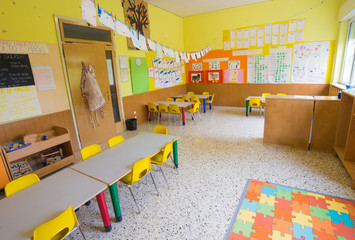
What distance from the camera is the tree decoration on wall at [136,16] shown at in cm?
539

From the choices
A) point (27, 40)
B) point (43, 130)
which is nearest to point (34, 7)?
point (27, 40)

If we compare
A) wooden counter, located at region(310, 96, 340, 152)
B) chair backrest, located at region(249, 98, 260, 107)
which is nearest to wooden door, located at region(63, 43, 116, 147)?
chair backrest, located at region(249, 98, 260, 107)

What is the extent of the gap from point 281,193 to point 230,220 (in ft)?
2.99

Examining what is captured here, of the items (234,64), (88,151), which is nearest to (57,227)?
(88,151)

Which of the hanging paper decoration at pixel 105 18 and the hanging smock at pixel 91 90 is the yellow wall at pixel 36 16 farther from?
the hanging paper decoration at pixel 105 18

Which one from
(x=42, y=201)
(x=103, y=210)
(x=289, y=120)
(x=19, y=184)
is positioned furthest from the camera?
(x=289, y=120)

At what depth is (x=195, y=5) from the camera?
6645mm

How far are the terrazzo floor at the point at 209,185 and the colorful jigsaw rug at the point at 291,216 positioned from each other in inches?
6.2

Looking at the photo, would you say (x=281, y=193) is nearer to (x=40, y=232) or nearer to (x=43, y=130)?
(x=40, y=232)

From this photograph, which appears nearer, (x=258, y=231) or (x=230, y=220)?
(x=258, y=231)

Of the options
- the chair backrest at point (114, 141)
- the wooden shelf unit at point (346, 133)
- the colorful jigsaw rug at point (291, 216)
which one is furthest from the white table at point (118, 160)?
the wooden shelf unit at point (346, 133)

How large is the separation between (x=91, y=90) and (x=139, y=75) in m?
1.97

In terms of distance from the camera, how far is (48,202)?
5.73ft

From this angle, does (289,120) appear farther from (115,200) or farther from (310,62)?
(310,62)
